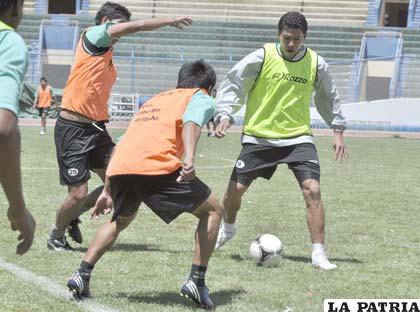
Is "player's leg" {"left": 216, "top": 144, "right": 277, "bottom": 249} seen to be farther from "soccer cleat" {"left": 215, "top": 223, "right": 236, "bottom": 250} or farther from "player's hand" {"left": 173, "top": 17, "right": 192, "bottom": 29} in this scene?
"player's hand" {"left": 173, "top": 17, "right": 192, "bottom": 29}

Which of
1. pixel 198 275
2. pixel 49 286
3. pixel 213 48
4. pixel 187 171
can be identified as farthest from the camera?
pixel 213 48

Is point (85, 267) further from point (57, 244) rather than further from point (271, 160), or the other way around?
point (271, 160)

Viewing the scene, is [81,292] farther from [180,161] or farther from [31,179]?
[31,179]

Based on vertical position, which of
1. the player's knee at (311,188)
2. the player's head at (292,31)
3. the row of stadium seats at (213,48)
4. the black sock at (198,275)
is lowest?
the row of stadium seats at (213,48)

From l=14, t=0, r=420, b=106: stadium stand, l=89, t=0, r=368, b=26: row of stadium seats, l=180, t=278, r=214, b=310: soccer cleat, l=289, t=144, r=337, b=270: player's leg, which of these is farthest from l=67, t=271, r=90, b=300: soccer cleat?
l=89, t=0, r=368, b=26: row of stadium seats

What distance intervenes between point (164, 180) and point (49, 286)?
124 cm

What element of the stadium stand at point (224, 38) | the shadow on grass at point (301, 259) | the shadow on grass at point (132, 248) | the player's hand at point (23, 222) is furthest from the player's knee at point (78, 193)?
the stadium stand at point (224, 38)

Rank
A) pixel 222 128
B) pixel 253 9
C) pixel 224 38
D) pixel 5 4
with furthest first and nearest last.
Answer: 1. pixel 253 9
2. pixel 224 38
3. pixel 222 128
4. pixel 5 4

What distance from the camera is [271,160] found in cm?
715

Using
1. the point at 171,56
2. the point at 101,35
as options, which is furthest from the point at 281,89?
the point at 171,56

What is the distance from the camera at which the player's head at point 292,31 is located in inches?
272

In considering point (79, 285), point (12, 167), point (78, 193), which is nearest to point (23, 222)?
point (12, 167)

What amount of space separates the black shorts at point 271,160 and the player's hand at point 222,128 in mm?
515

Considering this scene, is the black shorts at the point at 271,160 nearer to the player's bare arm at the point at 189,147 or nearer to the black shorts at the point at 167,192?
the black shorts at the point at 167,192
